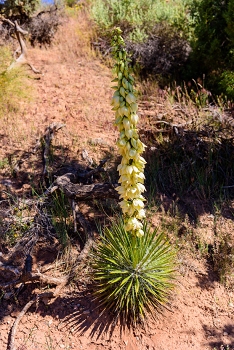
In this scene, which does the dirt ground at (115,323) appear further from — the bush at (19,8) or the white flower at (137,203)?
the bush at (19,8)

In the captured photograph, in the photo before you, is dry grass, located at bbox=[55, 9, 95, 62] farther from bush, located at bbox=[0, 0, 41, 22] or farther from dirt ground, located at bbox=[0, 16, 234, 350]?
dirt ground, located at bbox=[0, 16, 234, 350]

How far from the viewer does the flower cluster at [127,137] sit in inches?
91.2

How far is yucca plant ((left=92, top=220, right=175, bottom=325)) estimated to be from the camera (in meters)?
2.96

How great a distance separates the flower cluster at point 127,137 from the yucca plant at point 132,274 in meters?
0.26

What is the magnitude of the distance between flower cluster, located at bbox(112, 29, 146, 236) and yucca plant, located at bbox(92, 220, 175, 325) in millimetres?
261

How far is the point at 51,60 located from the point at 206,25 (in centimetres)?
360

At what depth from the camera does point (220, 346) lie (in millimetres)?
3043

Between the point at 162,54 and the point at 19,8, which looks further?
the point at 19,8

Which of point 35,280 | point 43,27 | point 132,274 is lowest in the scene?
point 35,280

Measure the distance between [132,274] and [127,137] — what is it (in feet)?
4.03

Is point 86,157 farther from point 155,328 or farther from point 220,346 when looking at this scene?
point 220,346

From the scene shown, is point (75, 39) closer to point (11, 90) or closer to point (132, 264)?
point (11, 90)

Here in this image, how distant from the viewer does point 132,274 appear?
297cm

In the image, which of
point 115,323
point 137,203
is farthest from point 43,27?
point 115,323
